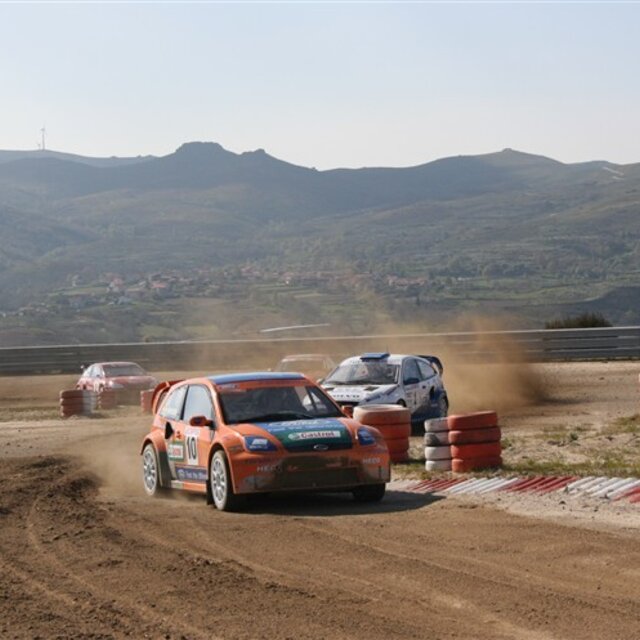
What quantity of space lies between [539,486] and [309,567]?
4.80 m

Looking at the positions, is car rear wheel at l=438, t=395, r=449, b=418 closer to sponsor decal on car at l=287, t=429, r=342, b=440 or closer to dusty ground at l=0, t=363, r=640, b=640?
dusty ground at l=0, t=363, r=640, b=640

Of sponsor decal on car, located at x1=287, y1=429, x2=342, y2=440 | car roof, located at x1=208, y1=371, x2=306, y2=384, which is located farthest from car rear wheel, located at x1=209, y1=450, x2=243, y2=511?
car roof, located at x1=208, y1=371, x2=306, y2=384

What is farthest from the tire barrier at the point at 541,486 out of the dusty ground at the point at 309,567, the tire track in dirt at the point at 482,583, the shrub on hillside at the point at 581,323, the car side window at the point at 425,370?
the shrub on hillside at the point at 581,323

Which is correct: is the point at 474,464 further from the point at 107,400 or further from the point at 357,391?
the point at 107,400

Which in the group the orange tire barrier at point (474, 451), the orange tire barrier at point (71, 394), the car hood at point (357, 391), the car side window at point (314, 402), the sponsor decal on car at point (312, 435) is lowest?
the orange tire barrier at point (474, 451)

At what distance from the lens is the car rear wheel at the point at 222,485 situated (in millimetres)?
14055

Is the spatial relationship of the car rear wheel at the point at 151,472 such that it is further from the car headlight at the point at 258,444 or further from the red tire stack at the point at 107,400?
the red tire stack at the point at 107,400

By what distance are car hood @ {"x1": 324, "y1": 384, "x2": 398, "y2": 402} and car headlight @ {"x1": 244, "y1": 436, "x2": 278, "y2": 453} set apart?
8993mm

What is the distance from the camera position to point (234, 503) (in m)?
14.1

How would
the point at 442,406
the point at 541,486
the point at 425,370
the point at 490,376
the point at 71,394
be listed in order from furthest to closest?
1. the point at 490,376
2. the point at 71,394
3. the point at 442,406
4. the point at 425,370
5. the point at 541,486

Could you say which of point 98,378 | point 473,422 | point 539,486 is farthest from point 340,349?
point 539,486

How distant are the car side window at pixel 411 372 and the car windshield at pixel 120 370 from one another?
12.9 m

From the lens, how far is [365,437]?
1452 cm

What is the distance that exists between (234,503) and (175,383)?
3.31 meters
